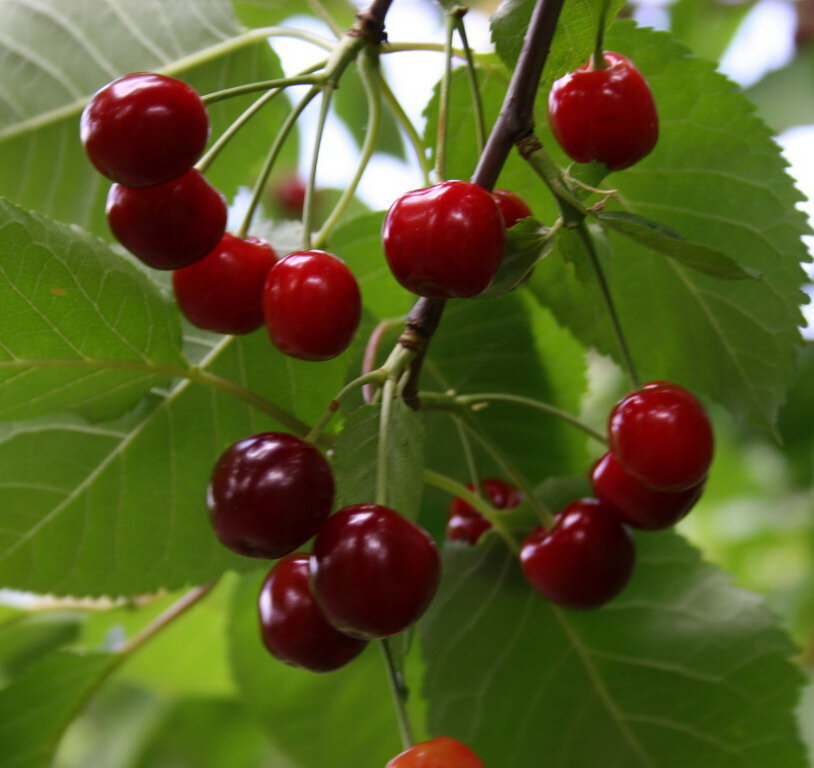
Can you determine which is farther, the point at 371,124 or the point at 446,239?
the point at 371,124

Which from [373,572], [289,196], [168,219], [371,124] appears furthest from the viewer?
[289,196]

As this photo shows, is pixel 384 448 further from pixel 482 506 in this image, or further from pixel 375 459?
pixel 482 506

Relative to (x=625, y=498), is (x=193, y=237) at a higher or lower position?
higher

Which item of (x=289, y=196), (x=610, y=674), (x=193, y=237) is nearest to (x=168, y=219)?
(x=193, y=237)

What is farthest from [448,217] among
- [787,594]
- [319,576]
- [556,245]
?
[787,594]

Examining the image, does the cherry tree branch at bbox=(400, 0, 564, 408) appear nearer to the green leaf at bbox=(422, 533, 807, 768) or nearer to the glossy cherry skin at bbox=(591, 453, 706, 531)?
the glossy cherry skin at bbox=(591, 453, 706, 531)

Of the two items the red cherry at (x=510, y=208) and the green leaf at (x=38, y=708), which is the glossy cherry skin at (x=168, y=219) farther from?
the green leaf at (x=38, y=708)

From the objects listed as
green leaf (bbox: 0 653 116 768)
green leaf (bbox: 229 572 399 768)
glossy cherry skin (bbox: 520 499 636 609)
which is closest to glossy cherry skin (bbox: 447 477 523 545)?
glossy cherry skin (bbox: 520 499 636 609)

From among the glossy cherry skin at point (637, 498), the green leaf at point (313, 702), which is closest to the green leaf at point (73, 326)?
the glossy cherry skin at point (637, 498)
